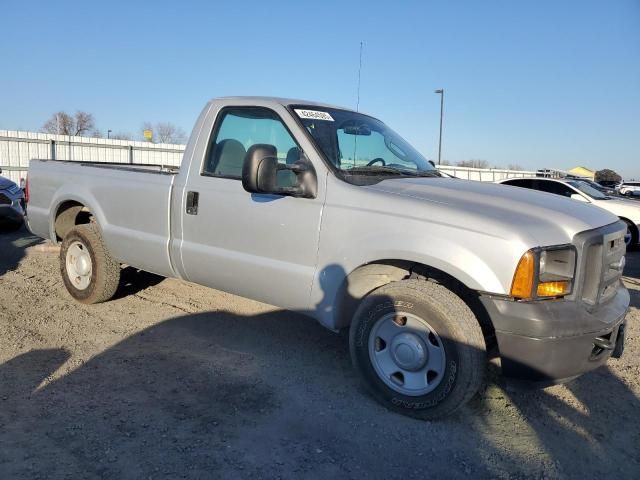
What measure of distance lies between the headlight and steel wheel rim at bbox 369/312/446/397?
1.89ft

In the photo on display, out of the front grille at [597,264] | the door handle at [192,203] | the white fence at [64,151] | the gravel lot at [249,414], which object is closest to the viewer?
the gravel lot at [249,414]

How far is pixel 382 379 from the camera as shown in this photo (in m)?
3.30

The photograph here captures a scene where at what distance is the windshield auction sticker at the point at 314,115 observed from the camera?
153 inches

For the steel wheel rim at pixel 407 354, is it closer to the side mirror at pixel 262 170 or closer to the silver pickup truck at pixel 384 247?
the silver pickup truck at pixel 384 247

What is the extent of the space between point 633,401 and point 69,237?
17.0 feet

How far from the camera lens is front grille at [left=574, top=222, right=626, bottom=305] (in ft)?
9.64

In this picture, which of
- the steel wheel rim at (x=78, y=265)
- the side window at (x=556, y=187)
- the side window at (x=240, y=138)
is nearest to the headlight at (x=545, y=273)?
the side window at (x=240, y=138)

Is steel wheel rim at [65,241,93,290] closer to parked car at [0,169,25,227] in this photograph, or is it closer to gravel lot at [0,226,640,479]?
gravel lot at [0,226,640,479]

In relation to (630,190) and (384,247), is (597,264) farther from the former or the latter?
(630,190)

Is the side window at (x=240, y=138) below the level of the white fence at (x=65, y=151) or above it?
below

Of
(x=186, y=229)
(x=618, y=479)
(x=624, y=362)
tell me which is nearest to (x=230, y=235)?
(x=186, y=229)

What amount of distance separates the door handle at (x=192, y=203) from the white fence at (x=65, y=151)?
489 inches

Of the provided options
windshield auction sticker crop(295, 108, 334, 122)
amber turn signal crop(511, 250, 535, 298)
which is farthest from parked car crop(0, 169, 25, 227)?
amber turn signal crop(511, 250, 535, 298)

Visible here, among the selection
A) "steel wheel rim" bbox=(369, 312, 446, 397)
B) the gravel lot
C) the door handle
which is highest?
the door handle
